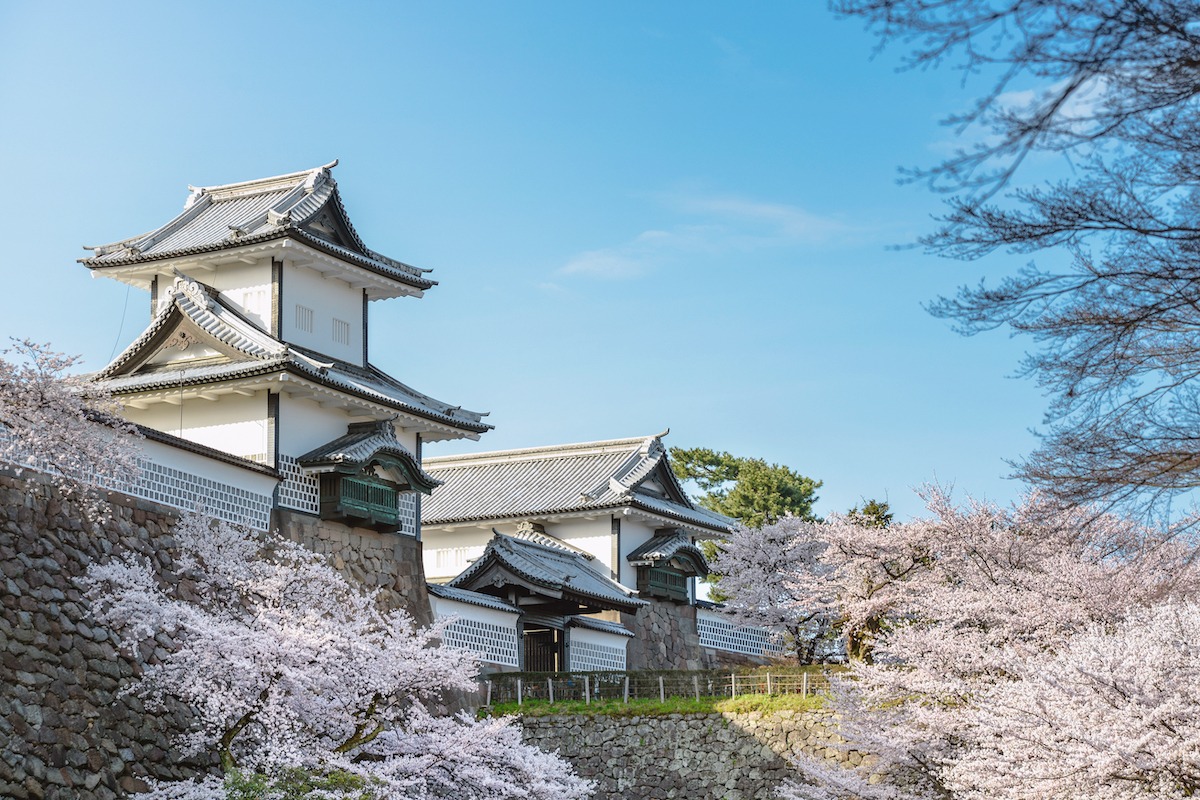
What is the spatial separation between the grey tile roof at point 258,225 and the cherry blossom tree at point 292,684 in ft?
20.7

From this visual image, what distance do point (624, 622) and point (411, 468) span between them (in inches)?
397

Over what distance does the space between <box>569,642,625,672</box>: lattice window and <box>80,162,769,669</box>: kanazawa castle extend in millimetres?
53

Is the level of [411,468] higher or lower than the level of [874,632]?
higher

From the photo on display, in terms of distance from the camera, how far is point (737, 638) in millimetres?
35312

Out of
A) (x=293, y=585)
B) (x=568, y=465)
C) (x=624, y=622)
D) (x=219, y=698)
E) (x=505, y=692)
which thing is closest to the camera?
(x=219, y=698)

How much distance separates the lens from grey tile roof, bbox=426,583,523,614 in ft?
78.1

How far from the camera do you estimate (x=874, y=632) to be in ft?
93.8

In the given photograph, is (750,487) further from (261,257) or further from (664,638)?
(261,257)

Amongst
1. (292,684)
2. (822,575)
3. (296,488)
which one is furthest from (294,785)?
(822,575)

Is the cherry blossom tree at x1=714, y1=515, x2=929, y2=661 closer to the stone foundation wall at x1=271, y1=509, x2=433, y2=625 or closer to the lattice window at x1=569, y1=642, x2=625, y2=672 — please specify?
the lattice window at x1=569, y1=642, x2=625, y2=672

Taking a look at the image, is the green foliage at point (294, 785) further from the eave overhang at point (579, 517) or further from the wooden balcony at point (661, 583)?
the wooden balcony at point (661, 583)

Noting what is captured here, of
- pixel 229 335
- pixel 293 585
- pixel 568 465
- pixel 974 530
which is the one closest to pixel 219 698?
pixel 293 585

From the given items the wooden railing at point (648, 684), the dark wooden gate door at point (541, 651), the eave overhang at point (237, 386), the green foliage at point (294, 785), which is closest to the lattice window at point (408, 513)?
the eave overhang at point (237, 386)

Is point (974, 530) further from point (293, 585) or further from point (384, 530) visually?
point (293, 585)
